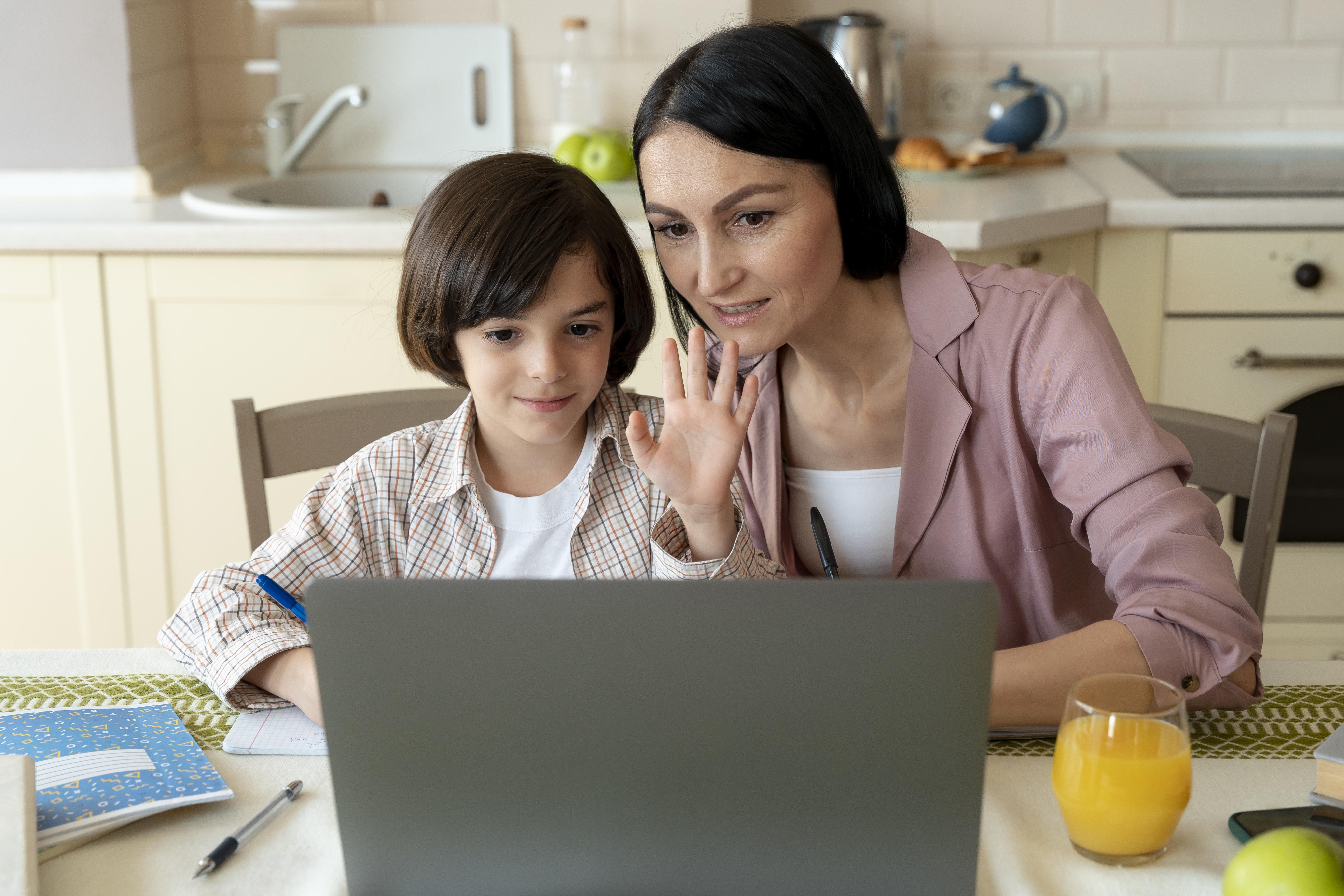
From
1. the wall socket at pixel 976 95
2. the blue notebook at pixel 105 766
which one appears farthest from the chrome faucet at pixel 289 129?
the blue notebook at pixel 105 766

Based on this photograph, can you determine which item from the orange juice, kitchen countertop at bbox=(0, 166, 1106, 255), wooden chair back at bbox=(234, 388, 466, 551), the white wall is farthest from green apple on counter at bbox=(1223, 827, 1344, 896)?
the white wall

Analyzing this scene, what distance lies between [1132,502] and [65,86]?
2087mm

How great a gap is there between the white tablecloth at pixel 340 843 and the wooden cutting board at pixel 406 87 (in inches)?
74.8

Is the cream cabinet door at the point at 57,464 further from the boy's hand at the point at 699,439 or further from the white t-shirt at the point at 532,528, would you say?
the boy's hand at the point at 699,439

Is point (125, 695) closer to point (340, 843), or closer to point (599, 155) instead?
point (340, 843)

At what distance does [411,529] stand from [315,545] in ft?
0.30

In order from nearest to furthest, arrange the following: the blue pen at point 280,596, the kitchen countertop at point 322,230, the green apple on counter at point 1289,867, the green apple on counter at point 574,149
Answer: the green apple on counter at point 1289,867 → the blue pen at point 280,596 → the kitchen countertop at point 322,230 → the green apple on counter at point 574,149

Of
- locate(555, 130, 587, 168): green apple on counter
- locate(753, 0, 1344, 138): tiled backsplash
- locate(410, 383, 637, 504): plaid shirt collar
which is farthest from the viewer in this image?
locate(753, 0, 1344, 138): tiled backsplash

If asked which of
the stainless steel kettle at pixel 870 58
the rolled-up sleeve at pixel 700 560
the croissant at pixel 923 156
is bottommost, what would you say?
the rolled-up sleeve at pixel 700 560

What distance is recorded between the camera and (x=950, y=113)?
2.69 metres

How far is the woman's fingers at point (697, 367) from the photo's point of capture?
0.97 metres

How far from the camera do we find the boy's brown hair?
3.39ft

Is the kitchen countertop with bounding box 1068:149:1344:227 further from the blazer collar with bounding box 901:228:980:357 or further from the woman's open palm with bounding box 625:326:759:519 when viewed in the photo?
the woman's open palm with bounding box 625:326:759:519

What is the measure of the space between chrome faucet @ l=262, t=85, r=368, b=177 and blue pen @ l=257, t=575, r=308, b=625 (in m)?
1.66
